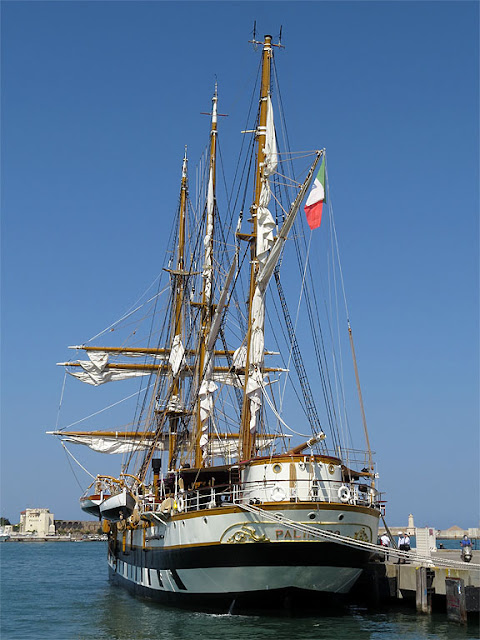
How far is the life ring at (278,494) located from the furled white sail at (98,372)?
33.0m

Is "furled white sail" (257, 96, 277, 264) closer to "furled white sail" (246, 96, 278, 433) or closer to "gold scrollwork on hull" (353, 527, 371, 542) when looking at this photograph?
"furled white sail" (246, 96, 278, 433)

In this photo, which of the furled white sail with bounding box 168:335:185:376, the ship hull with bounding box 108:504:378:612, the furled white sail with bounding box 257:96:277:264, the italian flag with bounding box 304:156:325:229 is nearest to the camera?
the ship hull with bounding box 108:504:378:612

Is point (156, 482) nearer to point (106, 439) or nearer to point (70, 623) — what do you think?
point (70, 623)

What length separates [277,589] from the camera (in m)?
31.0

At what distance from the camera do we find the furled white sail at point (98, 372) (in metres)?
62.3

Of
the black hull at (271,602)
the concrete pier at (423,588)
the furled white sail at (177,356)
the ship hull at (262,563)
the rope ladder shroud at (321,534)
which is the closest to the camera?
the concrete pier at (423,588)

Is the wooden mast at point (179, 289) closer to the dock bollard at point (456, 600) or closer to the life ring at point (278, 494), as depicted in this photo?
the life ring at point (278, 494)

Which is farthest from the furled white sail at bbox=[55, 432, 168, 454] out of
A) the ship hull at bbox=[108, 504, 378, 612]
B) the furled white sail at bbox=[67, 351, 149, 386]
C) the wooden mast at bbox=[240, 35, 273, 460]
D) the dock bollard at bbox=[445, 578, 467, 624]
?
the dock bollard at bbox=[445, 578, 467, 624]

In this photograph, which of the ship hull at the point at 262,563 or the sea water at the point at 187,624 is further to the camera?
the ship hull at the point at 262,563

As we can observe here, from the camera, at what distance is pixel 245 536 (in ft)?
102

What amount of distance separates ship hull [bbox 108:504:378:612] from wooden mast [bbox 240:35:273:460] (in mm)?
4798

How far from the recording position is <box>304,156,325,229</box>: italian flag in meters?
36.4

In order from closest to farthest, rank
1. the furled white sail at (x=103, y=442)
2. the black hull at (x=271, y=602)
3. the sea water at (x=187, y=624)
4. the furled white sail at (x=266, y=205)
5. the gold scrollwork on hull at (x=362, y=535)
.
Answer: the sea water at (x=187, y=624), the black hull at (x=271, y=602), the gold scrollwork on hull at (x=362, y=535), the furled white sail at (x=266, y=205), the furled white sail at (x=103, y=442)

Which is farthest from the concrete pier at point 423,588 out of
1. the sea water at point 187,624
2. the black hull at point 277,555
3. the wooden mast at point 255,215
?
the wooden mast at point 255,215
